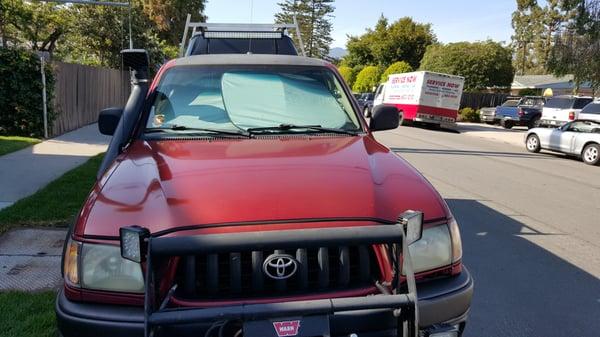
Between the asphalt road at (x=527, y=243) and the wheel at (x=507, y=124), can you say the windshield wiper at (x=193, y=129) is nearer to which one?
the asphalt road at (x=527, y=243)

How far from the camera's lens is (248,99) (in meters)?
3.73

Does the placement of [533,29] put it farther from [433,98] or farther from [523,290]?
[523,290]

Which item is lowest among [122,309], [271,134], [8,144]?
[8,144]

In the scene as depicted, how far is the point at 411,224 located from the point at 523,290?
9.18 feet

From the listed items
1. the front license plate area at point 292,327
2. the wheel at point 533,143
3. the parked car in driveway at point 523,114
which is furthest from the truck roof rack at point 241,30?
the parked car in driveway at point 523,114

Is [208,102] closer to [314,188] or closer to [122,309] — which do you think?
[314,188]

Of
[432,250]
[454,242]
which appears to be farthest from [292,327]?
[454,242]

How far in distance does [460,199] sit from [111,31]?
24709 mm

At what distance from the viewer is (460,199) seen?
7.82 meters

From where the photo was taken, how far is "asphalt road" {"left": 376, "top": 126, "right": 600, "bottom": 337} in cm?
391

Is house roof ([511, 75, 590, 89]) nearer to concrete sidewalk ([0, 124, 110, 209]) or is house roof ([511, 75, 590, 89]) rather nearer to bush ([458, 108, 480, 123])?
bush ([458, 108, 480, 123])

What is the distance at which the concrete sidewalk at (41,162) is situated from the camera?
7117 mm

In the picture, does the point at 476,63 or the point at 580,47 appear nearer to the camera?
the point at 580,47

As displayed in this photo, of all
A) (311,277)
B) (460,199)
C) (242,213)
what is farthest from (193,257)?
(460,199)
